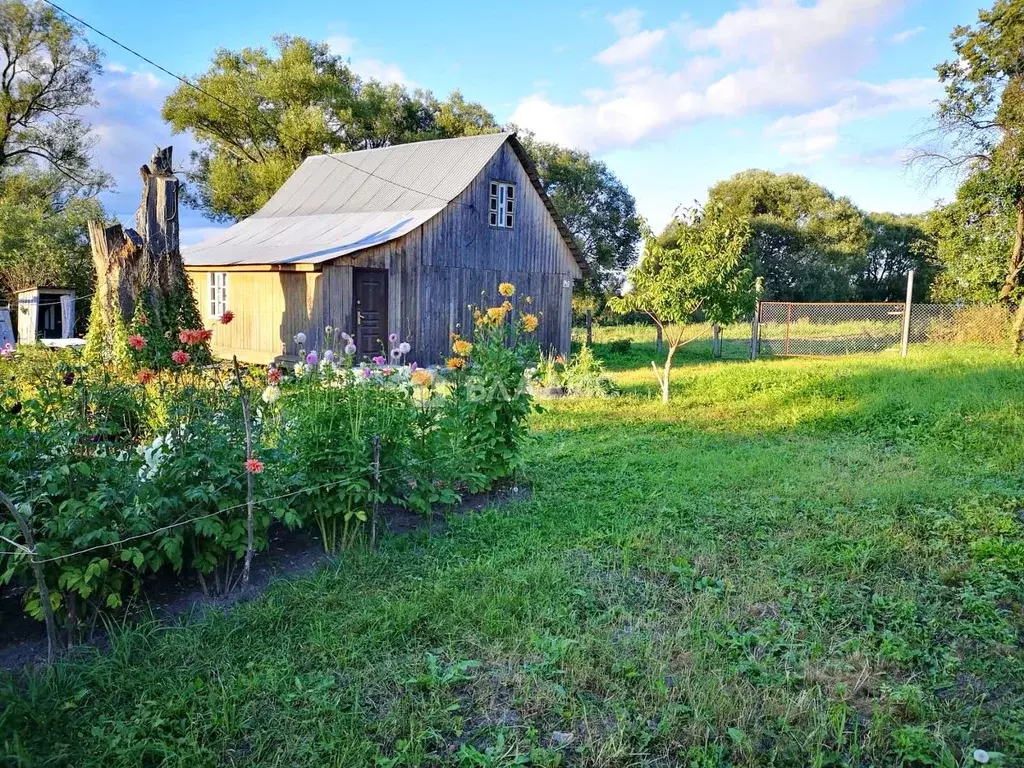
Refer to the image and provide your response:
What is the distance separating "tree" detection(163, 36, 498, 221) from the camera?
1042 inches

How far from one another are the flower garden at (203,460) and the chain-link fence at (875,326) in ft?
47.3

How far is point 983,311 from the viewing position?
58.0 ft

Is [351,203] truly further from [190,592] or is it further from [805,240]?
[805,240]

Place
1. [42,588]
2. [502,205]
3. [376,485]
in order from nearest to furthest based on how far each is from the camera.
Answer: [42,588] < [376,485] < [502,205]

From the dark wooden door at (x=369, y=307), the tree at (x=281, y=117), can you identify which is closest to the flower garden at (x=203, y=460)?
the dark wooden door at (x=369, y=307)

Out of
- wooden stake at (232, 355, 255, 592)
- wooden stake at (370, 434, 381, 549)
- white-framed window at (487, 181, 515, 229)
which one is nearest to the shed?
white-framed window at (487, 181, 515, 229)

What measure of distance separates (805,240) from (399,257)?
24539mm

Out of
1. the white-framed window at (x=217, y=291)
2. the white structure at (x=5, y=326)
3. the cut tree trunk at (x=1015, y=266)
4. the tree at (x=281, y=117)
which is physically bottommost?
the white structure at (x=5, y=326)

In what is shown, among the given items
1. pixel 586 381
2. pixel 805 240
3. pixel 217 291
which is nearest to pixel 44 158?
pixel 217 291

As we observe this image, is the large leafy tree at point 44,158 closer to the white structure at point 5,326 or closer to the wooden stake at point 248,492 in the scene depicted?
the white structure at point 5,326

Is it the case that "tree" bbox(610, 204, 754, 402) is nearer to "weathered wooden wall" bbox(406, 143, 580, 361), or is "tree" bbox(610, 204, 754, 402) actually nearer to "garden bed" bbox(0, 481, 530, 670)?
"weathered wooden wall" bbox(406, 143, 580, 361)

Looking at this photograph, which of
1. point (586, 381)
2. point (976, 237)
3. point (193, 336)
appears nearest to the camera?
point (193, 336)

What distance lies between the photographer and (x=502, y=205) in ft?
53.8

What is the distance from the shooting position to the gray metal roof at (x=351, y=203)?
14.8 metres
